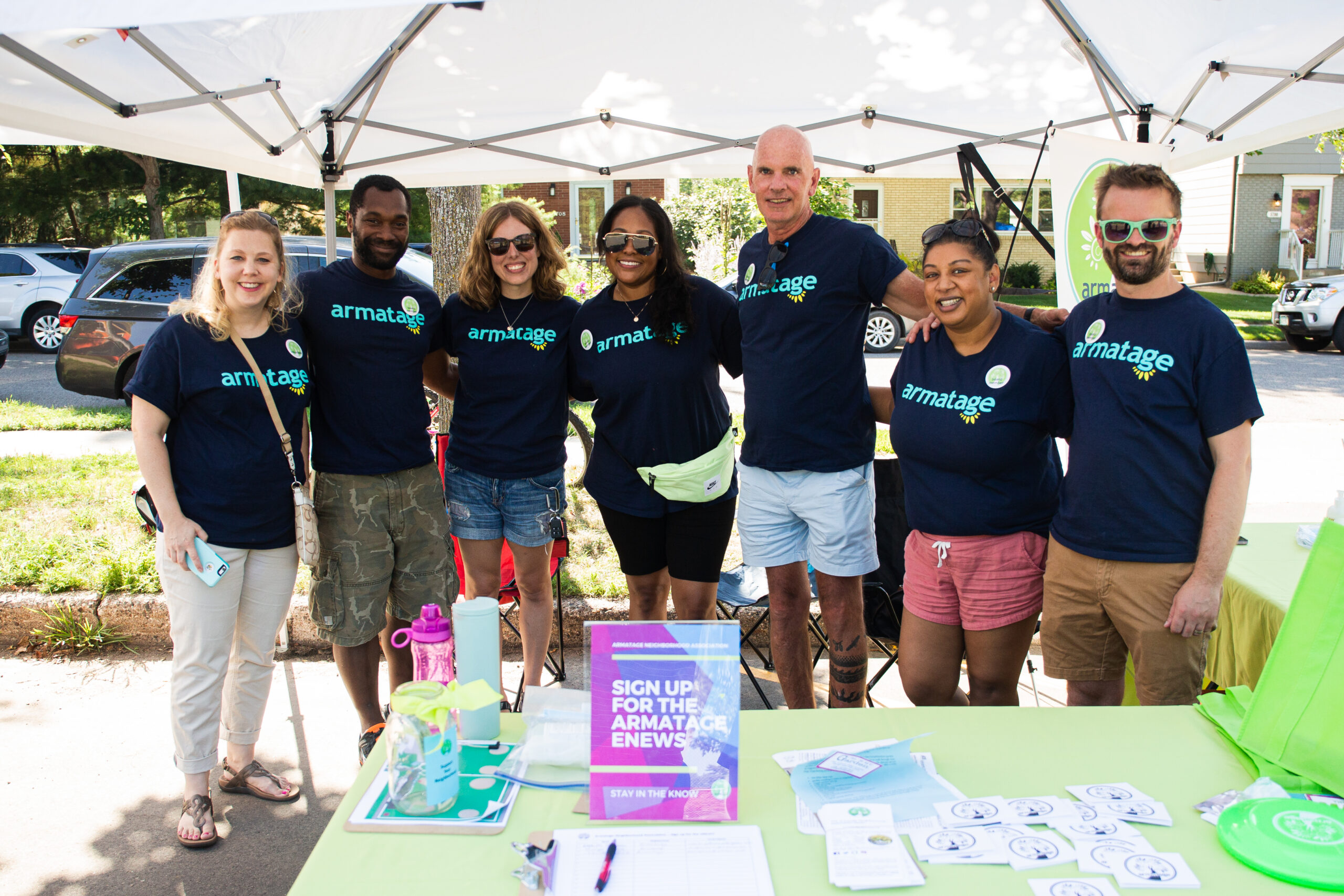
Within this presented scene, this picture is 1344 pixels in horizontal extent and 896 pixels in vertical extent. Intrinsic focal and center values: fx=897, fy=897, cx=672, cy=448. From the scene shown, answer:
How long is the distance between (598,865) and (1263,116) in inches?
161

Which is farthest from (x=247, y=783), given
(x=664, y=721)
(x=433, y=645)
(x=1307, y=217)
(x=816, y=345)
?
(x=1307, y=217)

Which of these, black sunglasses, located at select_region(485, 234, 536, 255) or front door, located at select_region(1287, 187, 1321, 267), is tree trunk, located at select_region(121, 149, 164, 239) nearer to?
black sunglasses, located at select_region(485, 234, 536, 255)

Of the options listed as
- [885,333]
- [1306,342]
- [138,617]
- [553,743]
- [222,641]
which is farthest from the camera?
[1306,342]

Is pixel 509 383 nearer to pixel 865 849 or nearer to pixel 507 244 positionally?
pixel 507 244

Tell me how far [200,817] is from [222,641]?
21.9 inches

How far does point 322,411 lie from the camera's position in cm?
290

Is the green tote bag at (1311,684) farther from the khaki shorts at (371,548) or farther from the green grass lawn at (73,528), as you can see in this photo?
the green grass lawn at (73,528)

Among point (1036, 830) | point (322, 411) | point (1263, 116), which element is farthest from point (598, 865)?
point (1263, 116)

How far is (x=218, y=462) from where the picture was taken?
2588 millimetres

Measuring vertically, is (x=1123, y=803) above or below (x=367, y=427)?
below

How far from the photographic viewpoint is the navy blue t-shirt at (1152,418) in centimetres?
207

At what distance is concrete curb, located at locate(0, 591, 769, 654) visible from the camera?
420 centimetres

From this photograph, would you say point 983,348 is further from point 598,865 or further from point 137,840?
point 137,840

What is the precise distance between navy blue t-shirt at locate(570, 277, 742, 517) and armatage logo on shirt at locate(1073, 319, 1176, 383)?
42.3 inches
